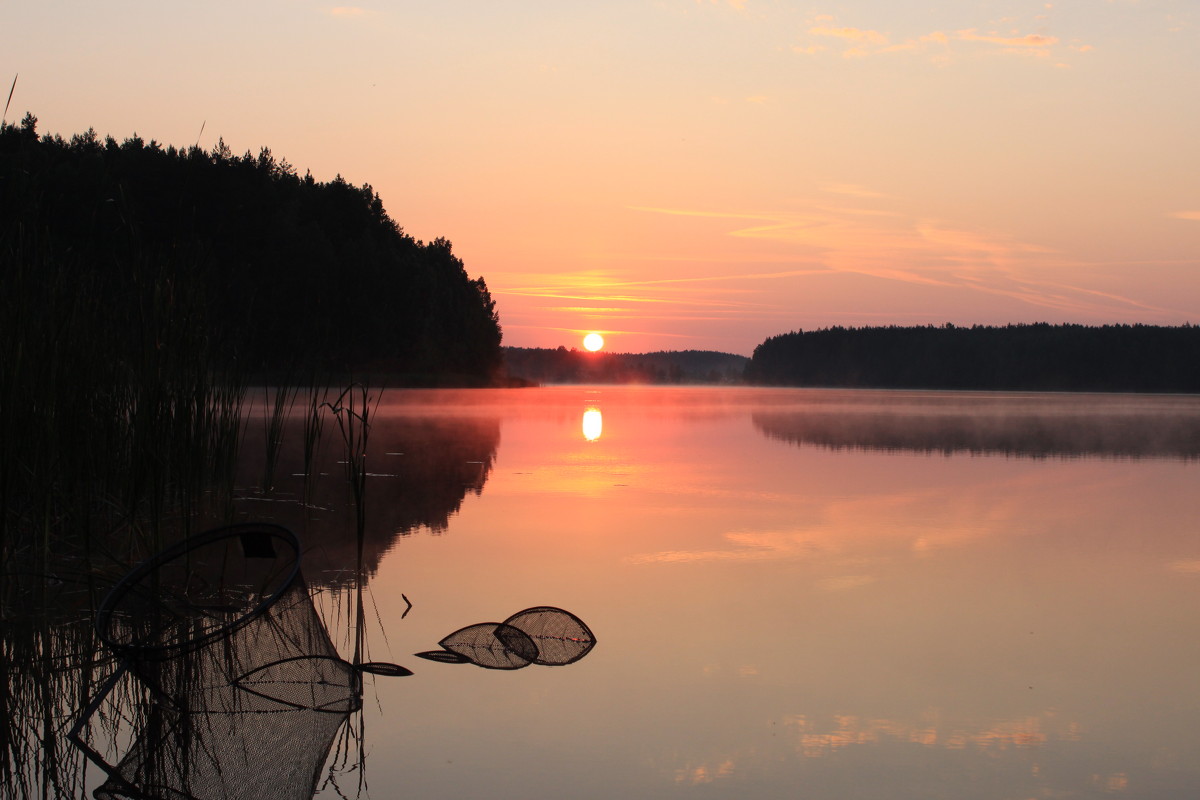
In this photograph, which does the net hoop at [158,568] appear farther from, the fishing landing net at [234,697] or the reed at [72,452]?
the reed at [72,452]

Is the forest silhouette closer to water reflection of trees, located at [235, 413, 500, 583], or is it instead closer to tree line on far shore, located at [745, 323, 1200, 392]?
water reflection of trees, located at [235, 413, 500, 583]

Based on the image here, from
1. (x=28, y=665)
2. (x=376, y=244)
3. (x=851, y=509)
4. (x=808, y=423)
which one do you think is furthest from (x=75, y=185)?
(x=28, y=665)

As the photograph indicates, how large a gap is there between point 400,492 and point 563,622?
616 centimetres

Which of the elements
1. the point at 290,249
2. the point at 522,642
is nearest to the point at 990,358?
the point at 290,249

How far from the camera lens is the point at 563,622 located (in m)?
5.26

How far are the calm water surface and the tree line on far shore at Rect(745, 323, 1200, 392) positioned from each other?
5352 inches

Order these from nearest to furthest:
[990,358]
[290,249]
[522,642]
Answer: [522,642] → [290,249] → [990,358]

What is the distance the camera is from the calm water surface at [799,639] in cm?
375

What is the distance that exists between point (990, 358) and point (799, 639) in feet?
507

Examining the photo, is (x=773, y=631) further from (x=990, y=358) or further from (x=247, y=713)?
(x=990, y=358)

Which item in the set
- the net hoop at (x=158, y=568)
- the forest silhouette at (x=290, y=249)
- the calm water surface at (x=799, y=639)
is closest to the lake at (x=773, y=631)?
the calm water surface at (x=799, y=639)

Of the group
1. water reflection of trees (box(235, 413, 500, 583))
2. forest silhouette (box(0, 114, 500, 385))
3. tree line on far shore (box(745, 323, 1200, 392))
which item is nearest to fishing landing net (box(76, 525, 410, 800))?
water reflection of trees (box(235, 413, 500, 583))

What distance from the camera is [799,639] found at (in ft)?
17.9

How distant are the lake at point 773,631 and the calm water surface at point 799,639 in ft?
0.06
